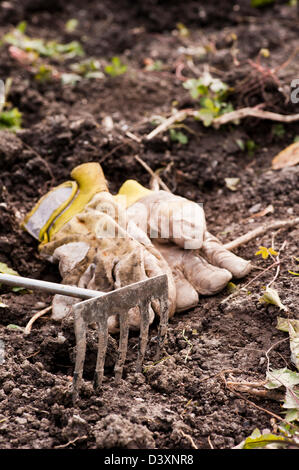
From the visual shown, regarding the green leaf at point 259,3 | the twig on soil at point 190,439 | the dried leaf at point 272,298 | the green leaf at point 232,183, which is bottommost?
the green leaf at point 232,183

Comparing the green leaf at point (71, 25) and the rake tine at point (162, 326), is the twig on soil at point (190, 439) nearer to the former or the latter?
the rake tine at point (162, 326)

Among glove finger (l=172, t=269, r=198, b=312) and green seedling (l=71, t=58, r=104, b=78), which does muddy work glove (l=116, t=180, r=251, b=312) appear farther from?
green seedling (l=71, t=58, r=104, b=78)

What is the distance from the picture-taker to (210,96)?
4.34 meters

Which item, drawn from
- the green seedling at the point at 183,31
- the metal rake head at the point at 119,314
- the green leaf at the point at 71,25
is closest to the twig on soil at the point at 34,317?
the metal rake head at the point at 119,314

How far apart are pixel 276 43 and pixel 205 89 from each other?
1.91m

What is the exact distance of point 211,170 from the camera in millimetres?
3979

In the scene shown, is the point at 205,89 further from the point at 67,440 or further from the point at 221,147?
the point at 67,440

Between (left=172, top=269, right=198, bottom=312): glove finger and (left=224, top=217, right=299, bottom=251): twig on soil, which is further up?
(left=224, top=217, right=299, bottom=251): twig on soil

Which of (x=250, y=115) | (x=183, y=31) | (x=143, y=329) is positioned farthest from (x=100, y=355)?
(x=183, y=31)

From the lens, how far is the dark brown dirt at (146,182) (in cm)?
223

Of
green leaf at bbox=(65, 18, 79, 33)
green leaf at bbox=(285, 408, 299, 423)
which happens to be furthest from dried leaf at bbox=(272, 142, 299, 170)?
green leaf at bbox=(65, 18, 79, 33)

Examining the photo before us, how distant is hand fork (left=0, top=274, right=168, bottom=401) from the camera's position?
89.2 inches

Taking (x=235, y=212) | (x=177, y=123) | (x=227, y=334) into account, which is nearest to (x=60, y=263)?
(x=227, y=334)

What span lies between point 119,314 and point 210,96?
8.04 ft
